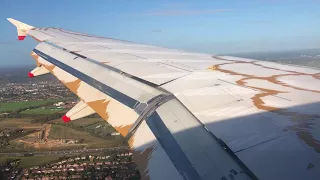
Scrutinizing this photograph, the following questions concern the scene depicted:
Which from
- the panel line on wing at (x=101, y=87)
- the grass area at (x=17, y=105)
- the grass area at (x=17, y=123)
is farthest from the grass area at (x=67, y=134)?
the panel line on wing at (x=101, y=87)

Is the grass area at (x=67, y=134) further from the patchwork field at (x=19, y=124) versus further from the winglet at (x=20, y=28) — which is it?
the winglet at (x=20, y=28)

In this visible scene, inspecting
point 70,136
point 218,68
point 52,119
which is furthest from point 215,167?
point 52,119

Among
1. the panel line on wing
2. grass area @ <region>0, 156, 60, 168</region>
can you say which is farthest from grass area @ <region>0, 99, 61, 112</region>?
the panel line on wing

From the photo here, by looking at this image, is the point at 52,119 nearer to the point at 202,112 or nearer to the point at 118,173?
the point at 118,173

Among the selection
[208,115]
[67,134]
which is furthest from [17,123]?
[208,115]

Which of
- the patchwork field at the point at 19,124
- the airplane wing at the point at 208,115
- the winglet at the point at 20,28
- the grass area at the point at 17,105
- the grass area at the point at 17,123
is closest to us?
the airplane wing at the point at 208,115
